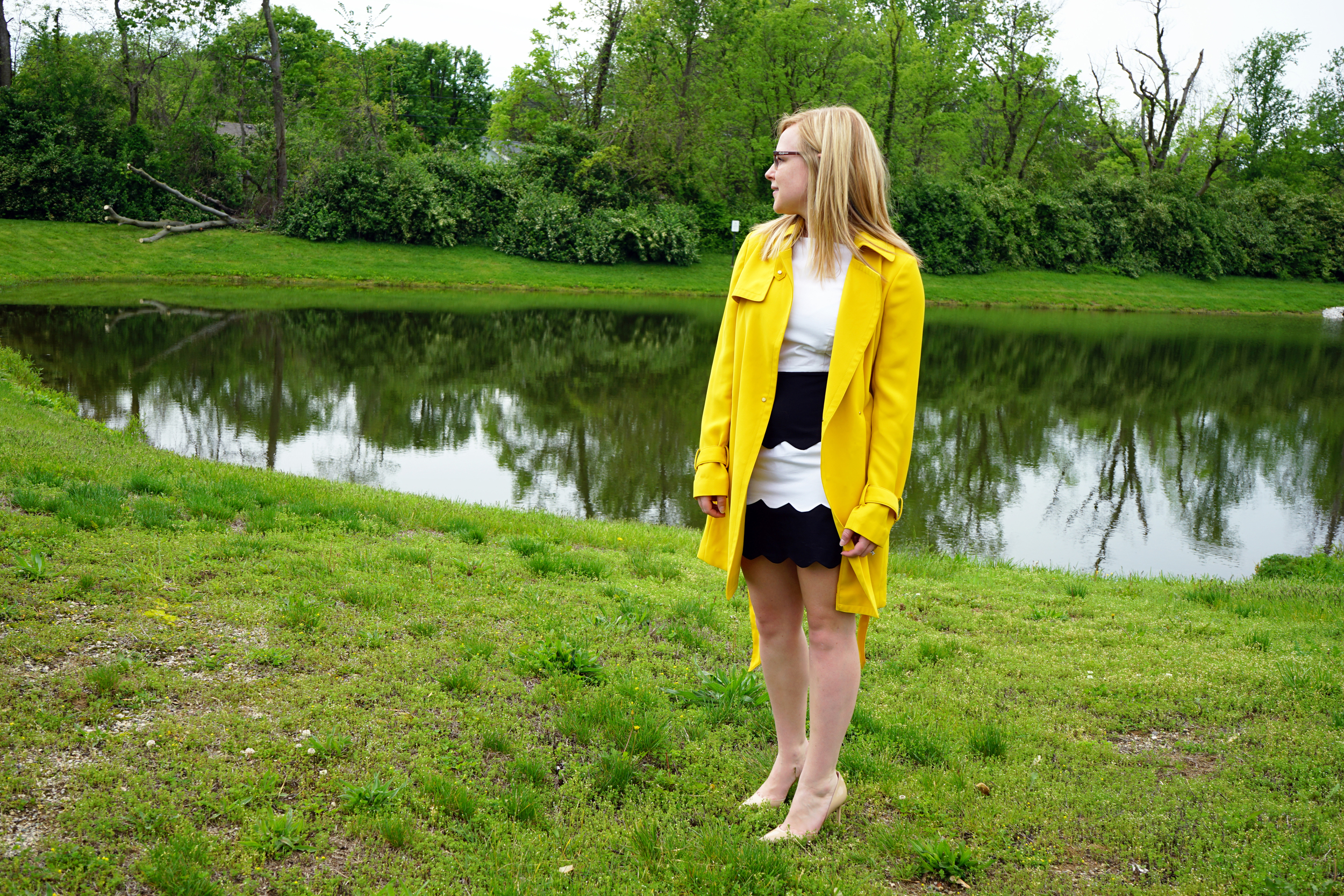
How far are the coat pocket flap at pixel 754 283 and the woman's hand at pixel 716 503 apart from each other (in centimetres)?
62

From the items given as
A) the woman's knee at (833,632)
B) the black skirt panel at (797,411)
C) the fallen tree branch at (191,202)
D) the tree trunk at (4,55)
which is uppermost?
the tree trunk at (4,55)

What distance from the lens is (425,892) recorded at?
271 cm

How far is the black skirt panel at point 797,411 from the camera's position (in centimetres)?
290

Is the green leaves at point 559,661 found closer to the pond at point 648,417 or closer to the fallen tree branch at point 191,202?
the pond at point 648,417

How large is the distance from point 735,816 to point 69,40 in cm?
4462

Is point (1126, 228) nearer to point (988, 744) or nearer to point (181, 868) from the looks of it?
point (988, 744)

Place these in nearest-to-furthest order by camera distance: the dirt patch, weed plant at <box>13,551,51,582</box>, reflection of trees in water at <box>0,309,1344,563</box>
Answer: the dirt patch < weed plant at <box>13,551,51,582</box> < reflection of trees in water at <box>0,309,1344,563</box>

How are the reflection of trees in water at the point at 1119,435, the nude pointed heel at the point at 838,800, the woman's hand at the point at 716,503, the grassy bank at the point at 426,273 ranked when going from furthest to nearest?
the grassy bank at the point at 426,273 < the reflection of trees in water at the point at 1119,435 < the nude pointed heel at the point at 838,800 < the woman's hand at the point at 716,503

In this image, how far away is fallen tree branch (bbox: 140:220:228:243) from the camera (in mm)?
31781

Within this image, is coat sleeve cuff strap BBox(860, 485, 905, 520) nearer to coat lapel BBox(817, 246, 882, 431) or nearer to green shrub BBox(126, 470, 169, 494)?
coat lapel BBox(817, 246, 882, 431)

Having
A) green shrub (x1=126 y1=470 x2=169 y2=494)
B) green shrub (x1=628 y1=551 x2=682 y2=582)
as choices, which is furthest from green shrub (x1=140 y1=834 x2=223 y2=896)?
green shrub (x1=126 y1=470 x2=169 y2=494)

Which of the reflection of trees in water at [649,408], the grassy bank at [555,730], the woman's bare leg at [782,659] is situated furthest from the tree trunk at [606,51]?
the woman's bare leg at [782,659]

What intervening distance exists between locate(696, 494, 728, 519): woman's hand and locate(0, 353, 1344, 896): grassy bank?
103cm

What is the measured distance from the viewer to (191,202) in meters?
34.3
